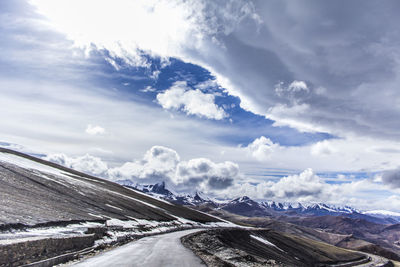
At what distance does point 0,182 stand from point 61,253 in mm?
36213

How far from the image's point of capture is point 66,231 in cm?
2870

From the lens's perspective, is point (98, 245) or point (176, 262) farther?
point (98, 245)

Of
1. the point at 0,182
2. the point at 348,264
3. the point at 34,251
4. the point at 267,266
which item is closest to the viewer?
the point at 34,251

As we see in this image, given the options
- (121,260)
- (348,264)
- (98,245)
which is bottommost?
(348,264)

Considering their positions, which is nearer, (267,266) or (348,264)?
(267,266)

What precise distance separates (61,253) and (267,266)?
686 inches

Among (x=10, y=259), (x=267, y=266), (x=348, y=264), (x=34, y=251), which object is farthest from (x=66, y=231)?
(x=348, y=264)

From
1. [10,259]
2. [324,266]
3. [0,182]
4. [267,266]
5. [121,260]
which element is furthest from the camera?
[324,266]

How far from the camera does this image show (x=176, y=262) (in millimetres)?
20219

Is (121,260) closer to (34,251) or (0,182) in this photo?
(34,251)

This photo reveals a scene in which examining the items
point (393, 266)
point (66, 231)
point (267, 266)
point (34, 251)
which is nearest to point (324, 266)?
point (393, 266)

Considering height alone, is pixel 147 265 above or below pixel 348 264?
above

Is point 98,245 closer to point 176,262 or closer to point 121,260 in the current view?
point 121,260

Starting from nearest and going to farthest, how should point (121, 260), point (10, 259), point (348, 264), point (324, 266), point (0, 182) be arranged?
1. point (10, 259)
2. point (121, 260)
3. point (0, 182)
4. point (324, 266)
5. point (348, 264)
